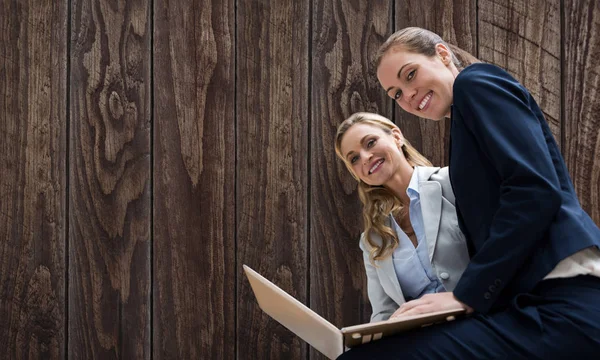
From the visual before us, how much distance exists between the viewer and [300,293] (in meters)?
1.85

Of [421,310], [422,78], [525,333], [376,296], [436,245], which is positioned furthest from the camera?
[376,296]

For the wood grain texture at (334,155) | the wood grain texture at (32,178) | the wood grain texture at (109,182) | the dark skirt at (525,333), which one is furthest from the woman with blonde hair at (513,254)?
the wood grain texture at (32,178)

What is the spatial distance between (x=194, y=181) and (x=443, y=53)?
825 millimetres

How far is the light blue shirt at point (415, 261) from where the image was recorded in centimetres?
159

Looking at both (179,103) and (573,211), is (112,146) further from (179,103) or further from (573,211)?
(573,211)

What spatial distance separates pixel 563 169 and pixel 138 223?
1.17m

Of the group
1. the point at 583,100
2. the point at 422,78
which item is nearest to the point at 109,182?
the point at 422,78

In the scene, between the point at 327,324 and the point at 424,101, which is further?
the point at 424,101

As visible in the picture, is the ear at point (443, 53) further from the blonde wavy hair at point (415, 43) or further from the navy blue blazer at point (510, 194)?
the navy blue blazer at point (510, 194)

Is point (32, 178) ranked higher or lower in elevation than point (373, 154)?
lower

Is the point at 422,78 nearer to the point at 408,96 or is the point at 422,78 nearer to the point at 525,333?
the point at 408,96

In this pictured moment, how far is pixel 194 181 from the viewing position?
1.86 meters

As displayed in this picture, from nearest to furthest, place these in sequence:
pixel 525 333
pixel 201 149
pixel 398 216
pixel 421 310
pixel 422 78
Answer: pixel 525 333 < pixel 421 310 < pixel 422 78 < pixel 398 216 < pixel 201 149

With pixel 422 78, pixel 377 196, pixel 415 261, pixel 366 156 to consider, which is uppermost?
pixel 422 78
